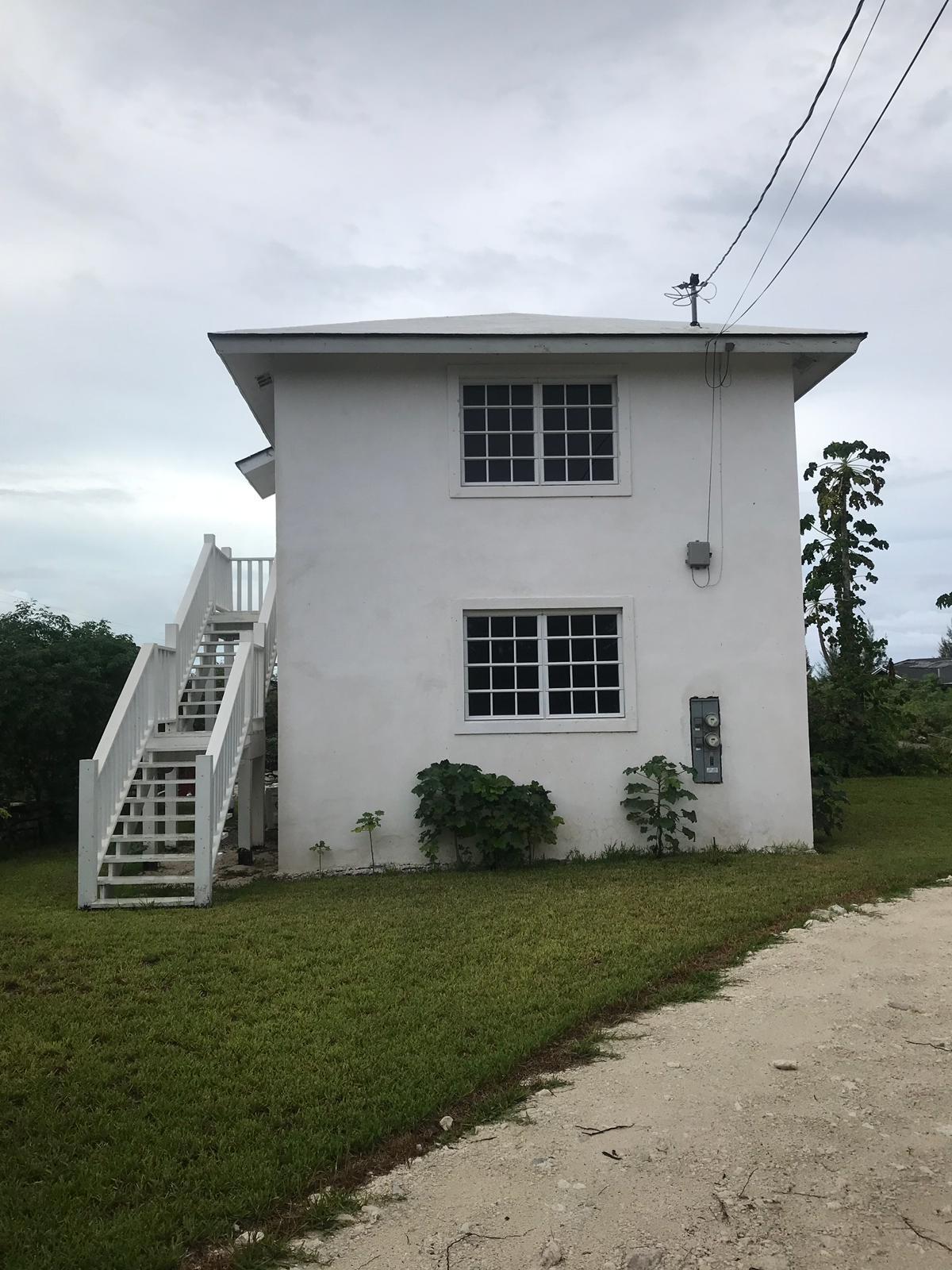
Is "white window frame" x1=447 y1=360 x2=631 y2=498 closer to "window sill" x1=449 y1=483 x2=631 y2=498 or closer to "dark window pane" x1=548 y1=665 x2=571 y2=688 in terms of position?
"window sill" x1=449 y1=483 x2=631 y2=498

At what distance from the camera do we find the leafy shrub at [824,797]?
1114 cm

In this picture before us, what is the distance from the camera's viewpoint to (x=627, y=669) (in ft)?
34.8

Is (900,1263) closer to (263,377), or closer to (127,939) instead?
(127,939)

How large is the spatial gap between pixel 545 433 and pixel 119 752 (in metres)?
5.42

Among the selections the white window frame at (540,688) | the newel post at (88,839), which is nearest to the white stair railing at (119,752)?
the newel post at (88,839)

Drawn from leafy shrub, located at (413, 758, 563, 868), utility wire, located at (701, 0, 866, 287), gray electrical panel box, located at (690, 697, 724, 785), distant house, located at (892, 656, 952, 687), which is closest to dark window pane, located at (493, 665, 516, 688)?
leafy shrub, located at (413, 758, 563, 868)

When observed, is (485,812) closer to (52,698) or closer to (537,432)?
(537,432)

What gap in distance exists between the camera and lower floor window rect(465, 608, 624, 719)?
1062 cm

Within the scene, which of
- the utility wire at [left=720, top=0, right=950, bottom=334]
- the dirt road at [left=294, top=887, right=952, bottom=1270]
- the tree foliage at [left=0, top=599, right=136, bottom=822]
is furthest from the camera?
the tree foliage at [left=0, top=599, right=136, bottom=822]

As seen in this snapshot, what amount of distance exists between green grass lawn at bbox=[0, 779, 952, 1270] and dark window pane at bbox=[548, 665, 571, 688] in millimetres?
1929

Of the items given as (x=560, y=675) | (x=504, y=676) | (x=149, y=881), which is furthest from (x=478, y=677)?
(x=149, y=881)

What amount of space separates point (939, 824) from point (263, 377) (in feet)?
31.3

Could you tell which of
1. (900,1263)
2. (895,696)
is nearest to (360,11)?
(900,1263)

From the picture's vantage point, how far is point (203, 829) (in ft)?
28.2
